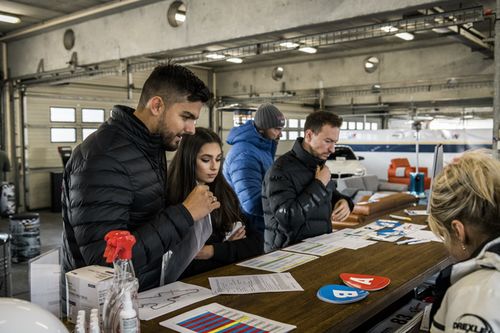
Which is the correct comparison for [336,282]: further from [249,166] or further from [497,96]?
[497,96]

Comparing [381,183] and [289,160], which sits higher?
[289,160]

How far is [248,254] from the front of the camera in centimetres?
203

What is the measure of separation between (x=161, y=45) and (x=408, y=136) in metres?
7.34

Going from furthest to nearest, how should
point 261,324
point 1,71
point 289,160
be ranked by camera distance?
point 1,71 → point 289,160 → point 261,324

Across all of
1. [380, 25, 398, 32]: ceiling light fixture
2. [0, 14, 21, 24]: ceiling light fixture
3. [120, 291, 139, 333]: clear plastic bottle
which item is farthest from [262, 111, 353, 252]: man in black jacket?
[0, 14, 21, 24]: ceiling light fixture

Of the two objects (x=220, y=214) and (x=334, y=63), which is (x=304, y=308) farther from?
(x=334, y=63)

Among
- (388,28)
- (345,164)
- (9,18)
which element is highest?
(9,18)

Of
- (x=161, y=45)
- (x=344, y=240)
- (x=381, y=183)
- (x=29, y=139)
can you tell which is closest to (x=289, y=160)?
(x=344, y=240)

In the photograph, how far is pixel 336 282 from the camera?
1633 millimetres

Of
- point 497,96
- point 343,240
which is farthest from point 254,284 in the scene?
point 497,96

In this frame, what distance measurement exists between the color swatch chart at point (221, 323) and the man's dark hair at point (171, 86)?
74 centimetres

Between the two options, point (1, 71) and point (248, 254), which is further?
point (1, 71)

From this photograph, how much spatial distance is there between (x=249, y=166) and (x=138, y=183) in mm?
1368

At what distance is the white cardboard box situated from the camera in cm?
111
